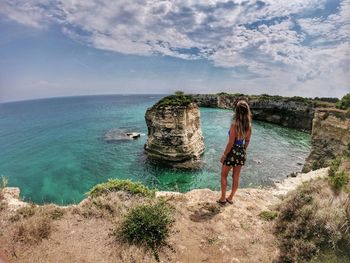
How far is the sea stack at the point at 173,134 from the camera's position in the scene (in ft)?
91.6

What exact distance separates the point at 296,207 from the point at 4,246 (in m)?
6.83

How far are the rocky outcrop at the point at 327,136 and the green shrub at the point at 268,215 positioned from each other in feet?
53.9

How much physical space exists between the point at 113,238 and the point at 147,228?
0.87m

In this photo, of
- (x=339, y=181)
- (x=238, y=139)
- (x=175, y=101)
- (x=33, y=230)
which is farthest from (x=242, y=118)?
(x=175, y=101)

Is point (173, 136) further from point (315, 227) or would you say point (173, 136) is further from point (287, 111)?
point (287, 111)

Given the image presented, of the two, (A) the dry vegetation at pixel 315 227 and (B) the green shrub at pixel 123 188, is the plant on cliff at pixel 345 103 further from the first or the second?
(B) the green shrub at pixel 123 188

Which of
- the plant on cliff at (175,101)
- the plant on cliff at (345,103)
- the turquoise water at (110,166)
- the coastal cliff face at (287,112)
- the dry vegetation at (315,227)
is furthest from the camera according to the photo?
the coastal cliff face at (287,112)

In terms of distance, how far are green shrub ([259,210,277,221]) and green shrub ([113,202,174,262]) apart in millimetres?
2553

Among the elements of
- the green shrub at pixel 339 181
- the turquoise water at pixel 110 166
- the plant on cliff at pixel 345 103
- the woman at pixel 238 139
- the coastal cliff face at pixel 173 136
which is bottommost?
the turquoise water at pixel 110 166

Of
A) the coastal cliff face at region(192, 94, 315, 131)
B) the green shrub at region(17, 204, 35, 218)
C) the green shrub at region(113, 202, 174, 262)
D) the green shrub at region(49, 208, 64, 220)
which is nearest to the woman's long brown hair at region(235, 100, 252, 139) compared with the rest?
the green shrub at region(113, 202, 174, 262)

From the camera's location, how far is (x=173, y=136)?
28.0m

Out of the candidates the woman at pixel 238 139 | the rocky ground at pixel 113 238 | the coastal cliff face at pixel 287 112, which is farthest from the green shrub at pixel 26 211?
the coastal cliff face at pixel 287 112

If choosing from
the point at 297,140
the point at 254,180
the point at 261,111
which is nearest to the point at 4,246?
the point at 254,180

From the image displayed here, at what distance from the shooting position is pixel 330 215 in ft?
16.0
